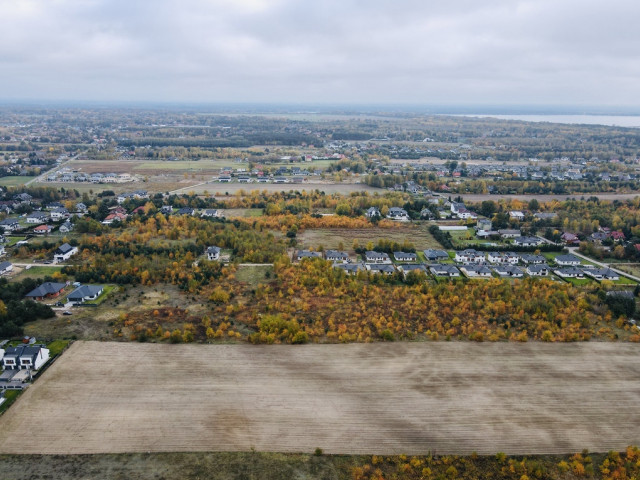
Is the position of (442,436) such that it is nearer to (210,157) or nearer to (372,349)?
(372,349)

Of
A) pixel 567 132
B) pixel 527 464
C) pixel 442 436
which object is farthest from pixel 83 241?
pixel 567 132

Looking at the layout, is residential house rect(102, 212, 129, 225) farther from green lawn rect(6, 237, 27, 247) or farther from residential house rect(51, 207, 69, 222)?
green lawn rect(6, 237, 27, 247)

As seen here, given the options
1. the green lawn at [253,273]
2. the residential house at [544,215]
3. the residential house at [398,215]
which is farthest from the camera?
the residential house at [398,215]

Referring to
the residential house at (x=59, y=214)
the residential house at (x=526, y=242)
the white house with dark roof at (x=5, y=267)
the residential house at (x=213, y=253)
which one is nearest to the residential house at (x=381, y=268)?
the residential house at (x=213, y=253)

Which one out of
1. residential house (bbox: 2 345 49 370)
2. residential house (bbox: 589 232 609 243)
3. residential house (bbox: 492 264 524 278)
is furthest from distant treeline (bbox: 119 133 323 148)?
residential house (bbox: 2 345 49 370)

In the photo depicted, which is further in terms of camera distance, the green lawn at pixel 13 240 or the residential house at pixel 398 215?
the residential house at pixel 398 215

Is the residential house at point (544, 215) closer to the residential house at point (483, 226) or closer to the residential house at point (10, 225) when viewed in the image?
the residential house at point (483, 226)
